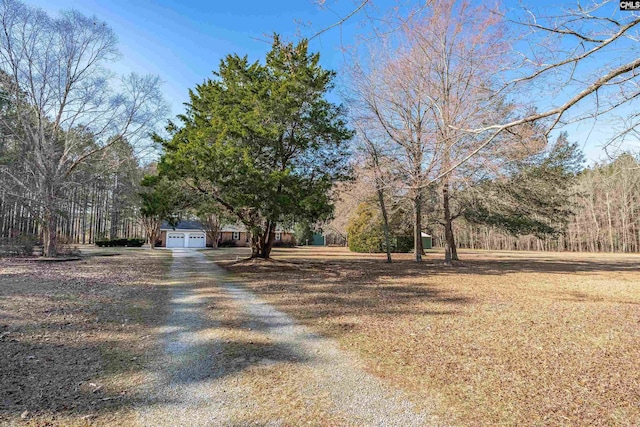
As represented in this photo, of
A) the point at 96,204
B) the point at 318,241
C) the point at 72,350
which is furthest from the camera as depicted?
the point at 318,241

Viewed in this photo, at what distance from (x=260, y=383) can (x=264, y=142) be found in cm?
1101

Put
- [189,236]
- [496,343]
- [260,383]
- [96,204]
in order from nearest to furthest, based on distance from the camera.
→ [260,383]
[496,343]
[96,204]
[189,236]

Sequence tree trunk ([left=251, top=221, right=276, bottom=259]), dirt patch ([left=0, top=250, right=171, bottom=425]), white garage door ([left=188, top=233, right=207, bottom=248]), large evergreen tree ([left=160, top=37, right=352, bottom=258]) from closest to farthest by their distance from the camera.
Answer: dirt patch ([left=0, top=250, right=171, bottom=425])
large evergreen tree ([left=160, top=37, right=352, bottom=258])
tree trunk ([left=251, top=221, right=276, bottom=259])
white garage door ([left=188, top=233, right=207, bottom=248])

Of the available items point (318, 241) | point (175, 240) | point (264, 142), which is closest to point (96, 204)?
point (175, 240)

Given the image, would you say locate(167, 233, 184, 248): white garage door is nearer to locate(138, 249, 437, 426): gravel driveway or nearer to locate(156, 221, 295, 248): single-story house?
locate(156, 221, 295, 248): single-story house

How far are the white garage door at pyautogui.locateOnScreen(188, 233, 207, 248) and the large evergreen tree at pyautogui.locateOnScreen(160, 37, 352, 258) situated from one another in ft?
88.8

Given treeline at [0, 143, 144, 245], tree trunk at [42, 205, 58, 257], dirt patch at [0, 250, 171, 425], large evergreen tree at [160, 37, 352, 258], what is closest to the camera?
dirt patch at [0, 250, 171, 425]

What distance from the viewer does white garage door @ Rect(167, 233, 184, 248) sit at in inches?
1542

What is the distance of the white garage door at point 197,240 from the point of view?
1570 inches

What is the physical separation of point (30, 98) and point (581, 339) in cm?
2228

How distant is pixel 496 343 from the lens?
177 inches

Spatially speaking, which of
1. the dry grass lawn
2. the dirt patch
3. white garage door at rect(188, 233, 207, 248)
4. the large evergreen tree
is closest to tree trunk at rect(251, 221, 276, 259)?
the large evergreen tree

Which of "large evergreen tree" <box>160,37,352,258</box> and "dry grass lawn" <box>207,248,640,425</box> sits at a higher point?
"large evergreen tree" <box>160,37,352,258</box>

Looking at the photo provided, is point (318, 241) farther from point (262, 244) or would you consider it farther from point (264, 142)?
point (264, 142)
